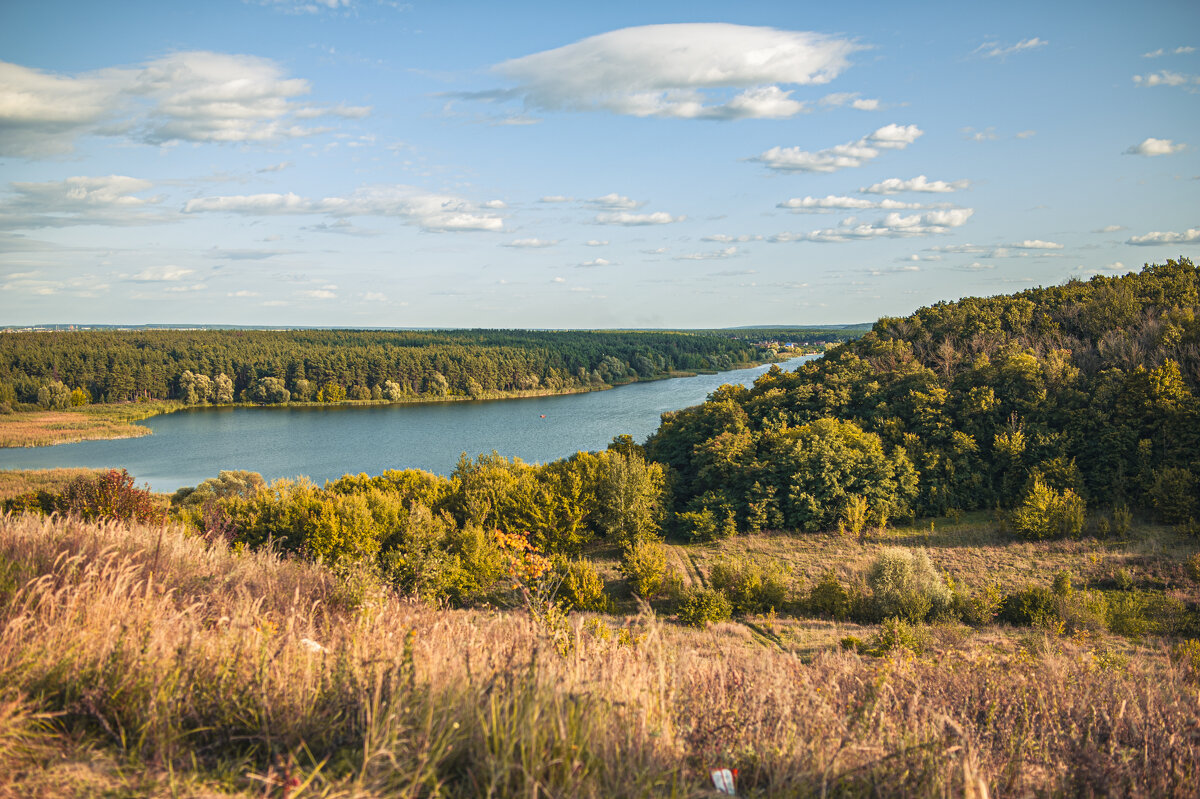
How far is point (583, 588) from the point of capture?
24750 millimetres

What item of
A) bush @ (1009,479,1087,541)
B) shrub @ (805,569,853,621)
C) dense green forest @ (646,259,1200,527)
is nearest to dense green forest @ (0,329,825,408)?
dense green forest @ (646,259,1200,527)

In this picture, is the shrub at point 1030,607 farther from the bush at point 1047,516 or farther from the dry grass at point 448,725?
the dry grass at point 448,725

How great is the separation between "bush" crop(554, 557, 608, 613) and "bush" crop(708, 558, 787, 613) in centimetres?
457

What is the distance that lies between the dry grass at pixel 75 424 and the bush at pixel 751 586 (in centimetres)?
7410

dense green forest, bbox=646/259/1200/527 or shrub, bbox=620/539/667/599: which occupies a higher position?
dense green forest, bbox=646/259/1200/527

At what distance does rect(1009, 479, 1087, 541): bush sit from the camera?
30.0 m

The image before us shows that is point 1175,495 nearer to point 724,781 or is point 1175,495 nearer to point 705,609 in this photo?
point 705,609

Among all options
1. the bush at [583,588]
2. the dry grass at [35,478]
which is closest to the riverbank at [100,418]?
the dry grass at [35,478]

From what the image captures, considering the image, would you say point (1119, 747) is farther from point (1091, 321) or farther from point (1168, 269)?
point (1168, 269)

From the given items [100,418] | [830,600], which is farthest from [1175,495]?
[100,418]

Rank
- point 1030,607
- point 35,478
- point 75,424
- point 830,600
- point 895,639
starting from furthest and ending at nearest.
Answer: point 75,424, point 35,478, point 830,600, point 1030,607, point 895,639

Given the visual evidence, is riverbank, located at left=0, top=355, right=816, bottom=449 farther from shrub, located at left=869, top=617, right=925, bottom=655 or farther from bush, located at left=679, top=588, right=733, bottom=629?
shrub, located at left=869, top=617, right=925, bottom=655

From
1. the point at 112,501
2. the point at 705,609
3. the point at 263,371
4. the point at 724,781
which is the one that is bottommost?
the point at 705,609

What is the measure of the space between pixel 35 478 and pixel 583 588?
47788 millimetres
